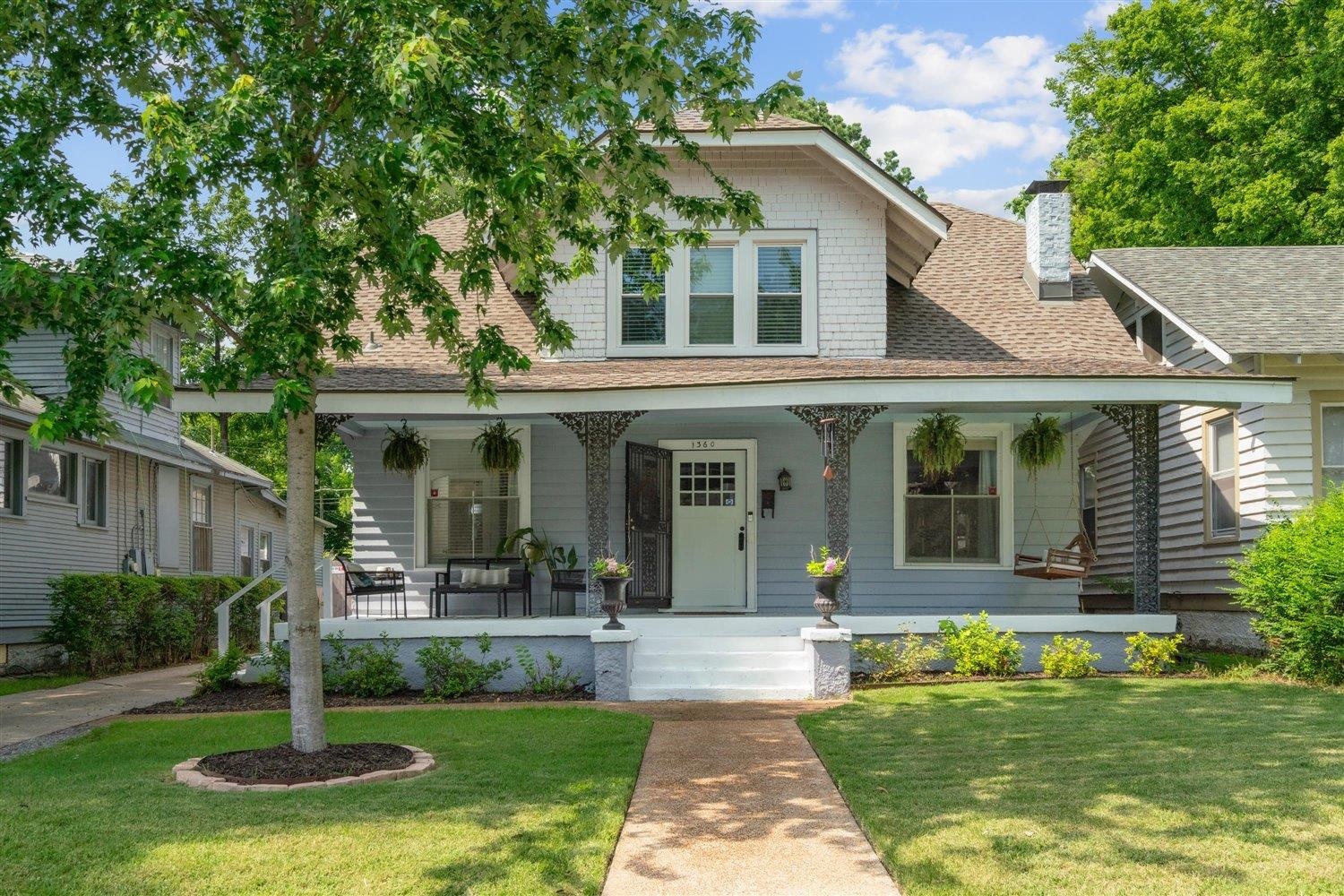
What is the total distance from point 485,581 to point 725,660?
10.2 ft

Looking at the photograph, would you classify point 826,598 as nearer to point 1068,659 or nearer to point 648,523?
point 1068,659

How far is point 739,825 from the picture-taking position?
21.0ft

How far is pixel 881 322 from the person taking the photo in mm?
13922

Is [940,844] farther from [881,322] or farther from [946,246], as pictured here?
[946,246]

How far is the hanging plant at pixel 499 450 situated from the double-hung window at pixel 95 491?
28.8ft

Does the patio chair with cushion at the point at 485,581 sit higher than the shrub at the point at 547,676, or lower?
higher

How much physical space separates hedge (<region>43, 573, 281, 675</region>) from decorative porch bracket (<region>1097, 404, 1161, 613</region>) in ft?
37.8

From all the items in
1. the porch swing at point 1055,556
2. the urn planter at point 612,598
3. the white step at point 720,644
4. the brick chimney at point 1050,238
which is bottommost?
the white step at point 720,644

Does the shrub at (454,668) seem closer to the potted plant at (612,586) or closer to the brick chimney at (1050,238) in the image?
the potted plant at (612,586)

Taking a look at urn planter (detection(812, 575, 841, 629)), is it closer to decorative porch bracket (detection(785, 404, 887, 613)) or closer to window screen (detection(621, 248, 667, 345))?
decorative porch bracket (detection(785, 404, 887, 613))

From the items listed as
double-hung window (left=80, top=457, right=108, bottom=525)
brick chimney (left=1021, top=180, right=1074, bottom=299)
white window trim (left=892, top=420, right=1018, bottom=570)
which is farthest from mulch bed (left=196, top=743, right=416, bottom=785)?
double-hung window (left=80, top=457, right=108, bottom=525)

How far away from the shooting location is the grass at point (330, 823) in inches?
207

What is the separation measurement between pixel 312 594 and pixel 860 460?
309 inches

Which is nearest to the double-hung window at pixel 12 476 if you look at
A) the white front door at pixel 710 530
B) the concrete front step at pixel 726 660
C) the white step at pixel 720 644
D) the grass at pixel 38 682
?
the grass at pixel 38 682
